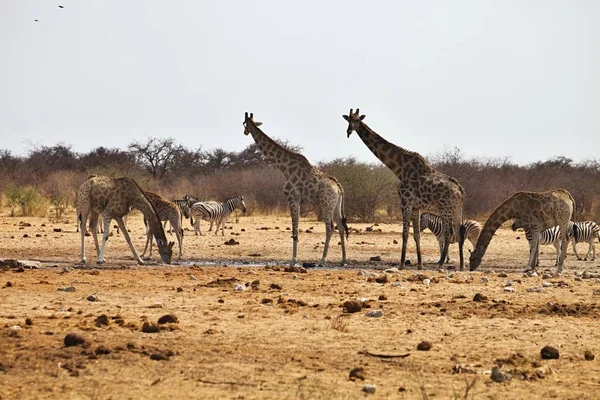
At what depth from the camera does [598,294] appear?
13094mm

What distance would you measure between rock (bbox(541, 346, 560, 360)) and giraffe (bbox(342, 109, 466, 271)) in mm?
9456

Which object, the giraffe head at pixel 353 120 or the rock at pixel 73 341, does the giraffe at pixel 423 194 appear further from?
the rock at pixel 73 341

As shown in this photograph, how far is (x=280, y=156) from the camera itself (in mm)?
19297

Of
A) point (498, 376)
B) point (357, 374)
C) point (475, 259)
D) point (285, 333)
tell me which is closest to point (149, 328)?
point (285, 333)

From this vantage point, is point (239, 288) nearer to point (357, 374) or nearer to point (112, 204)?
point (357, 374)

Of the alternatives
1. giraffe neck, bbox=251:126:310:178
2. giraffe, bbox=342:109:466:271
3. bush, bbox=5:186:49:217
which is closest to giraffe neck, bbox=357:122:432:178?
giraffe, bbox=342:109:466:271

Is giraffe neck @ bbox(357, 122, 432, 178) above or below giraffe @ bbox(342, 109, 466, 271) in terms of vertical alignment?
above

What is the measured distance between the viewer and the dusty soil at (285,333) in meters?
7.11

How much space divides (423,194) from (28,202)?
65.7 ft

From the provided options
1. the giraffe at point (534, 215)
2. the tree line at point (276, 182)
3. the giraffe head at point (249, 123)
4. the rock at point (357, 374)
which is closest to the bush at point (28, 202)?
the tree line at point (276, 182)

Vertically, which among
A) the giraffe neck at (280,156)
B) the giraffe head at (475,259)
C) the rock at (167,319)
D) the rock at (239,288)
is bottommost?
the rock at (167,319)

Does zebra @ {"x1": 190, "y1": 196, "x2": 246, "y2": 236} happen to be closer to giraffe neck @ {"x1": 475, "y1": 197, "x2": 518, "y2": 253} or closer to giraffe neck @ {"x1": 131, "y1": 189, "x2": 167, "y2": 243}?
giraffe neck @ {"x1": 131, "y1": 189, "x2": 167, "y2": 243}

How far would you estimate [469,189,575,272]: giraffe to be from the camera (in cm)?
1808

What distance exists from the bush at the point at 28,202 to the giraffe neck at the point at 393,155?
17.9 meters
